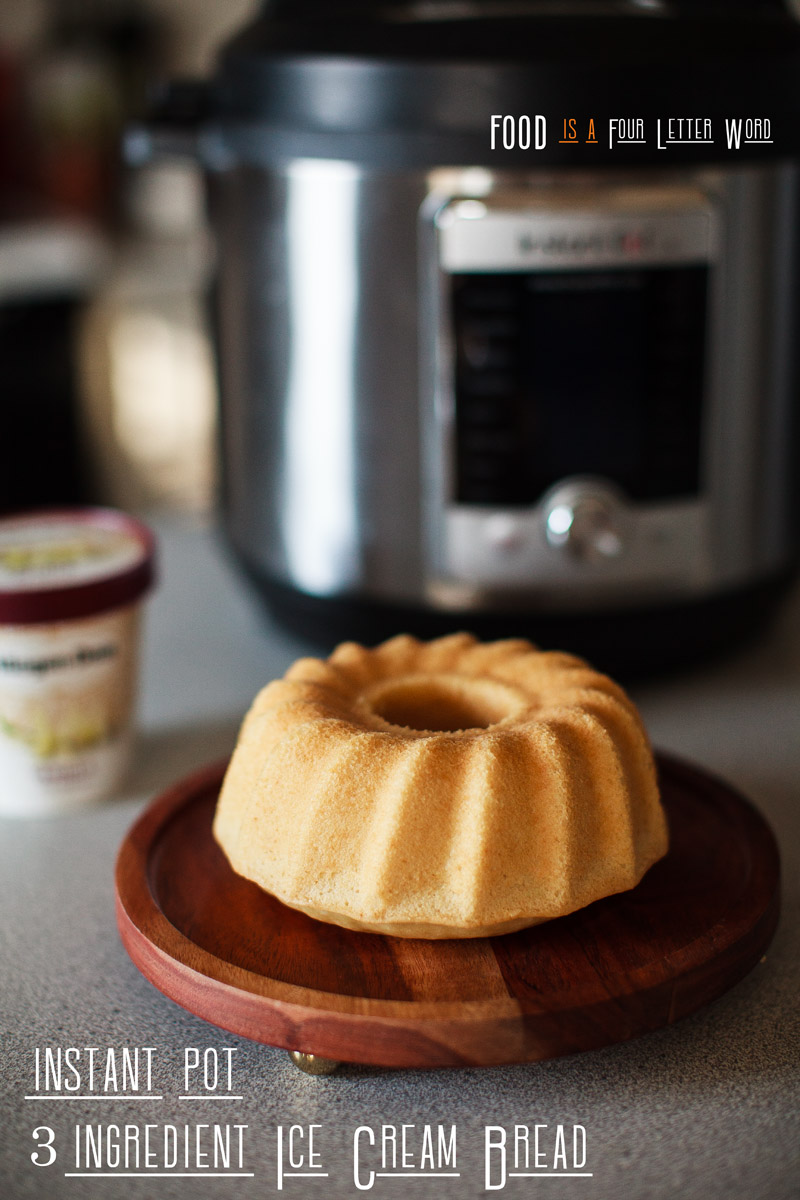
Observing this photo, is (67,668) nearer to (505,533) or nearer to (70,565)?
(70,565)

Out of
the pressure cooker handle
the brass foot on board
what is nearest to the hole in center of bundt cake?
the brass foot on board

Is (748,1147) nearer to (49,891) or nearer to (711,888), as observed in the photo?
(711,888)

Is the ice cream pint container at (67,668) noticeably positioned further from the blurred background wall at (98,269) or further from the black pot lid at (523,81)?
the blurred background wall at (98,269)

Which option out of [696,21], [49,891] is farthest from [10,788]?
[696,21]

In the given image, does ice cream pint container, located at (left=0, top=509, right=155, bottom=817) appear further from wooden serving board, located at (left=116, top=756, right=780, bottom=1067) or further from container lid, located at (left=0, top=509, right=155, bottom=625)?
wooden serving board, located at (left=116, top=756, right=780, bottom=1067)

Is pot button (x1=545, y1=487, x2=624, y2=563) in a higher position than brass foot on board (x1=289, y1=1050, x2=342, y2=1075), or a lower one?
higher

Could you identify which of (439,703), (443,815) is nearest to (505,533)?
(439,703)

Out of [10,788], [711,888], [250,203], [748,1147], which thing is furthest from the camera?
[250,203]
